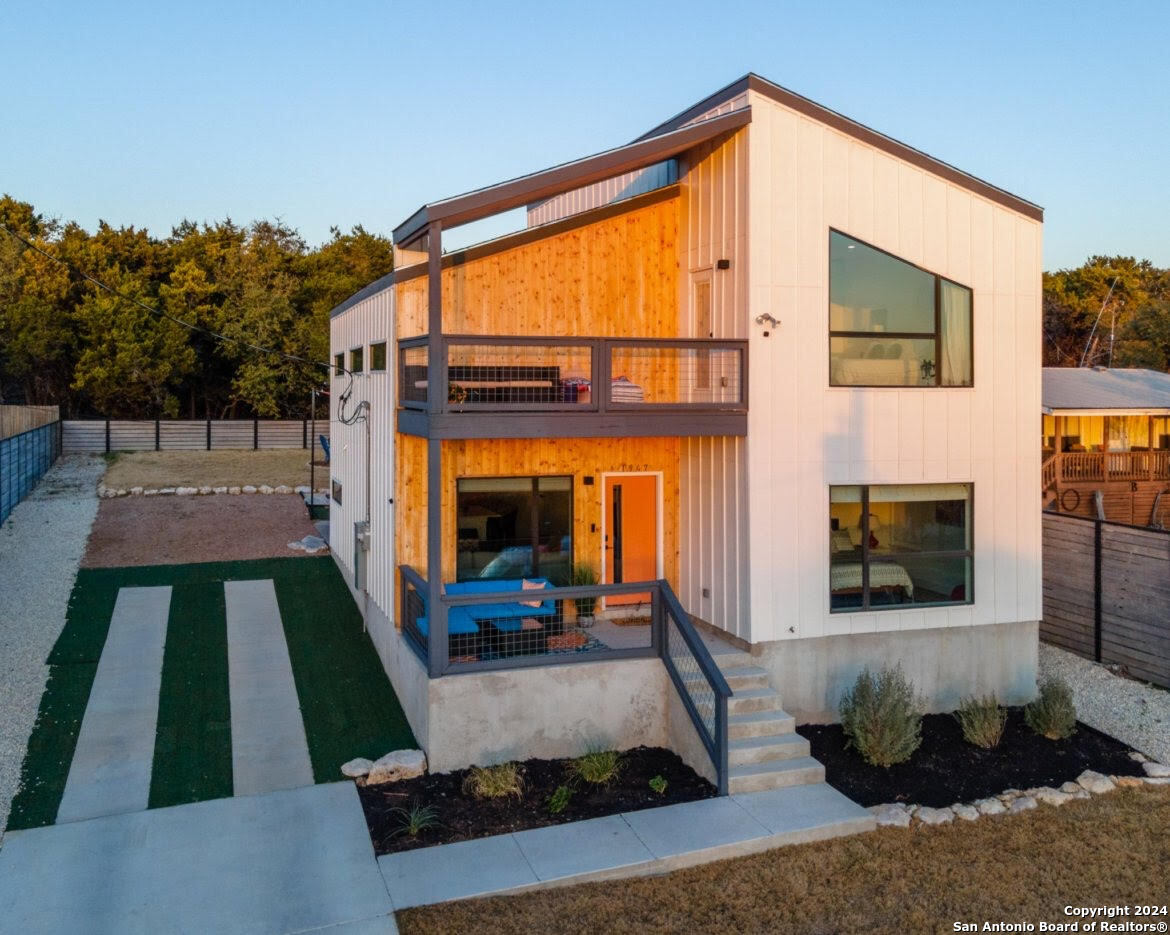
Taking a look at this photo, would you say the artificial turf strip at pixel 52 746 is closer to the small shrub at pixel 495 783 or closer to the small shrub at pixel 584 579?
the small shrub at pixel 495 783

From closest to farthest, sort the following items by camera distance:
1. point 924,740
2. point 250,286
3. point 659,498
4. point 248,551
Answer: point 924,740, point 659,498, point 248,551, point 250,286

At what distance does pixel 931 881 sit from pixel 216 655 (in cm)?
908

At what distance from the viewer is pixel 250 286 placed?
38312mm

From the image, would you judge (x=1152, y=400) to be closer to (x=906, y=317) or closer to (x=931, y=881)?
(x=906, y=317)

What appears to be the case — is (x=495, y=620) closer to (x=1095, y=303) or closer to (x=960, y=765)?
(x=960, y=765)

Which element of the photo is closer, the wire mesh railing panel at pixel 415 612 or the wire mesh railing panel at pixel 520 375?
the wire mesh railing panel at pixel 415 612

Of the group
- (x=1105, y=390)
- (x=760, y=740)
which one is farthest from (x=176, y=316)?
(x=760, y=740)

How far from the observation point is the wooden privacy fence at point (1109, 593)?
12438mm

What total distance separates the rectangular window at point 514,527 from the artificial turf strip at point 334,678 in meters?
1.86

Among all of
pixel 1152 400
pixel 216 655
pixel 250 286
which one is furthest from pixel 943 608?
pixel 250 286

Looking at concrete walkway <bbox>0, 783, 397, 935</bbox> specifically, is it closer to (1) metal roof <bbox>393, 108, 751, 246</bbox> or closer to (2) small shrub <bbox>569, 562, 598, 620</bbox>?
(2) small shrub <bbox>569, 562, 598, 620</bbox>

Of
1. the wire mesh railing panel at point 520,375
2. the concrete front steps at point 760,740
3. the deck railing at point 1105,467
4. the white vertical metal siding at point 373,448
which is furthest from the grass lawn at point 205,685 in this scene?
the deck railing at point 1105,467

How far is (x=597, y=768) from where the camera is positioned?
30.4 ft

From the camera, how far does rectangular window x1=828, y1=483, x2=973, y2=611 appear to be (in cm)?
1113
